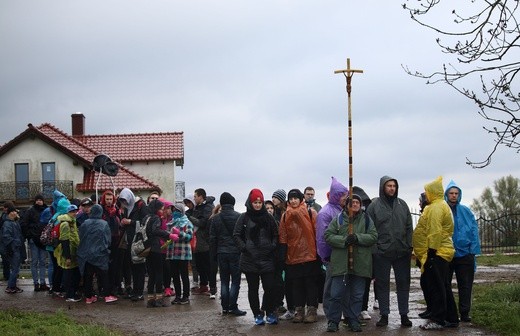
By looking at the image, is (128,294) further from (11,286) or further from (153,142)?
(153,142)

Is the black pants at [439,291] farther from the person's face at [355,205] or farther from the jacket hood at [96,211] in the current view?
the jacket hood at [96,211]

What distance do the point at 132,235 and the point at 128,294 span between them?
4.15ft

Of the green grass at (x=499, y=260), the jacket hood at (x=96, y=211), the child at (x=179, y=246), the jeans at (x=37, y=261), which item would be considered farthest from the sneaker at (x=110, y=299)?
the green grass at (x=499, y=260)

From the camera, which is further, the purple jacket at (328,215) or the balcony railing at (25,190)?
the balcony railing at (25,190)

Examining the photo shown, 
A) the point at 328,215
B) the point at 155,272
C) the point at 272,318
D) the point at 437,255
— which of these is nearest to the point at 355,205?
the point at 328,215

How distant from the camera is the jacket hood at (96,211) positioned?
50.8 ft

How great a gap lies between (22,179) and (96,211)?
41.2m

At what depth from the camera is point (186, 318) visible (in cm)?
1324

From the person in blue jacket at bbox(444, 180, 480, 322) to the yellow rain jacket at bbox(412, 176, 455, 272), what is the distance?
20.2 inches

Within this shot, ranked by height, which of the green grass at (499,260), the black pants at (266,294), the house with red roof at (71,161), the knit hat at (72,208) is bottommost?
the green grass at (499,260)

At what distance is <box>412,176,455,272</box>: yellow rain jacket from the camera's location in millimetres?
11260

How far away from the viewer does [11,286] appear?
17672mm

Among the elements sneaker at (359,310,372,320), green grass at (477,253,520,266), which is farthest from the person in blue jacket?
green grass at (477,253,520,266)

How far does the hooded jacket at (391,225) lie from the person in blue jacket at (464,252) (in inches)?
28.9
